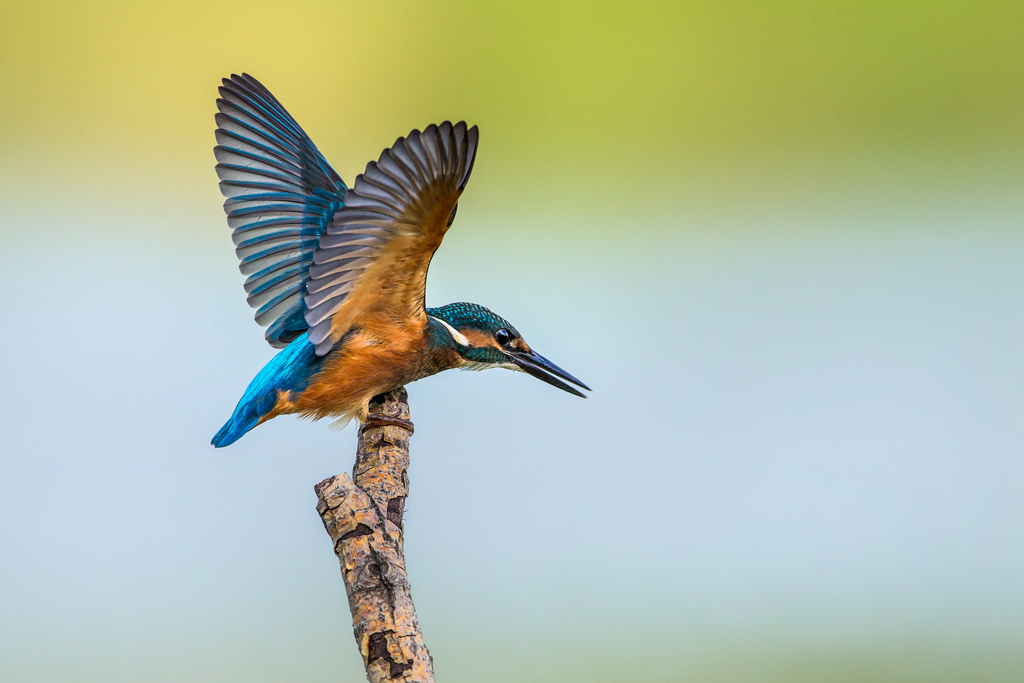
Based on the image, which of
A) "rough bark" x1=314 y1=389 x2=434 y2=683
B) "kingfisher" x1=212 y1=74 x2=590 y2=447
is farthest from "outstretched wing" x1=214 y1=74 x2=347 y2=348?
"rough bark" x1=314 y1=389 x2=434 y2=683

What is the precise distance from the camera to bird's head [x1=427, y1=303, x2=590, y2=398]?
93 centimetres

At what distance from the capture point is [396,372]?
876 millimetres

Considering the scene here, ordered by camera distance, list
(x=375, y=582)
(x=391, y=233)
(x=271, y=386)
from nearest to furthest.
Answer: (x=375, y=582) → (x=391, y=233) → (x=271, y=386)

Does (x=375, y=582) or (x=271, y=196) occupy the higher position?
(x=271, y=196)

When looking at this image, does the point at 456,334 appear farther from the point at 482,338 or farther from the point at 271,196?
the point at 271,196

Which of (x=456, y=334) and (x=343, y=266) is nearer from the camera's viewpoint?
(x=343, y=266)

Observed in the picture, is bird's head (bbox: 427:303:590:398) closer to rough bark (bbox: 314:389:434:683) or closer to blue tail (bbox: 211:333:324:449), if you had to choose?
blue tail (bbox: 211:333:324:449)

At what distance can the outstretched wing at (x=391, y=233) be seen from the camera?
67cm

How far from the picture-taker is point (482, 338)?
0.94 meters

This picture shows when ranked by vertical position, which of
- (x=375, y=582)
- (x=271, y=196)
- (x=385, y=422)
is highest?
(x=271, y=196)

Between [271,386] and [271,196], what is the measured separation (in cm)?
27

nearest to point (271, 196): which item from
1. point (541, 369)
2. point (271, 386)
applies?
point (271, 386)

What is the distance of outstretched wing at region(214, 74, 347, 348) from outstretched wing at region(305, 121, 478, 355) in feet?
0.60

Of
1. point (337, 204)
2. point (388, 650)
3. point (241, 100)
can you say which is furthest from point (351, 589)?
point (241, 100)
